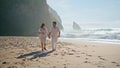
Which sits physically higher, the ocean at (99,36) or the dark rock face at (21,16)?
the dark rock face at (21,16)

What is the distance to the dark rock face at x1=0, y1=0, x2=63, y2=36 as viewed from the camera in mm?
47094

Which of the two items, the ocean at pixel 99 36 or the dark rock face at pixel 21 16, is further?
the dark rock face at pixel 21 16

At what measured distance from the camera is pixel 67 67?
7.58 m

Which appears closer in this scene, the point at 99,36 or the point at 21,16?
the point at 99,36

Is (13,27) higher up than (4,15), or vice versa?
(4,15)

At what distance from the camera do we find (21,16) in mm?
51188

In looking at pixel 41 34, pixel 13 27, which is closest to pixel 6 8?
pixel 13 27

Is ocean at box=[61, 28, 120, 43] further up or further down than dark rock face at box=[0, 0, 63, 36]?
further down

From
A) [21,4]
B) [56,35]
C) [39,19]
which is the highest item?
[21,4]

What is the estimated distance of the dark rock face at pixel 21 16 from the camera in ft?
155

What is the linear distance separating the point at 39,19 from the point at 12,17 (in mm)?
8482

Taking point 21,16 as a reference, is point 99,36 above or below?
below

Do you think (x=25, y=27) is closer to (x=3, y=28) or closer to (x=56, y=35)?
(x=3, y=28)

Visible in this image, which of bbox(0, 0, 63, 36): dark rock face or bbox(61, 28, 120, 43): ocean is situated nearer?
bbox(61, 28, 120, 43): ocean
